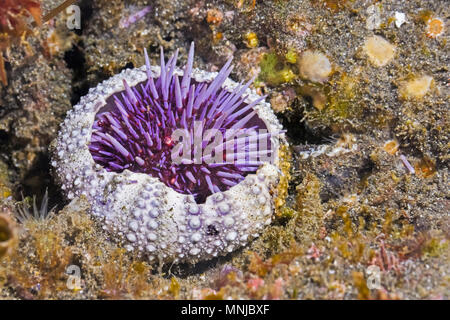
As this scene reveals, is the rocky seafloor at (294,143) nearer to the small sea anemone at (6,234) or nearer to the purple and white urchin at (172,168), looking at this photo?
the small sea anemone at (6,234)

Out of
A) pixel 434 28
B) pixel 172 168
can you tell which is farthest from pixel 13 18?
pixel 434 28

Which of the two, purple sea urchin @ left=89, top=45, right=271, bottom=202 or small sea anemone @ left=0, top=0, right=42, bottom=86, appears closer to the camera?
purple sea urchin @ left=89, top=45, right=271, bottom=202

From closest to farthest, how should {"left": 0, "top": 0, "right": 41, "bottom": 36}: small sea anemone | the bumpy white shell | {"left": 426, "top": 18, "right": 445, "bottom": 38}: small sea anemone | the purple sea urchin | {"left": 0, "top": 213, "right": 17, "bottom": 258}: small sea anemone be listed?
{"left": 0, "top": 213, "right": 17, "bottom": 258}: small sea anemone, the bumpy white shell, the purple sea urchin, {"left": 0, "top": 0, "right": 41, "bottom": 36}: small sea anemone, {"left": 426, "top": 18, "right": 445, "bottom": 38}: small sea anemone

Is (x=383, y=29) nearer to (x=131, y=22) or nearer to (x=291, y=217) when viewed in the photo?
(x=291, y=217)

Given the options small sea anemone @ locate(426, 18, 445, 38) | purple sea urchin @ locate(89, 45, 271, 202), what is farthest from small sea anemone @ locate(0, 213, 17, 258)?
small sea anemone @ locate(426, 18, 445, 38)

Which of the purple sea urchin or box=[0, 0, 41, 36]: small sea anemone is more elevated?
box=[0, 0, 41, 36]: small sea anemone

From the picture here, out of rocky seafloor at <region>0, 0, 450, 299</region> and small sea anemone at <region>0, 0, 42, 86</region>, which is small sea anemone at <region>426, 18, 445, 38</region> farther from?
small sea anemone at <region>0, 0, 42, 86</region>

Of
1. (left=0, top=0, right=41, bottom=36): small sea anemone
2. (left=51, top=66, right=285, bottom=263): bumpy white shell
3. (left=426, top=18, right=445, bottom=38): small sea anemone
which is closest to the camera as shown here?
(left=51, top=66, right=285, bottom=263): bumpy white shell

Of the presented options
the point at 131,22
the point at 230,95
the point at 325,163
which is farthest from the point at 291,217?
the point at 131,22
